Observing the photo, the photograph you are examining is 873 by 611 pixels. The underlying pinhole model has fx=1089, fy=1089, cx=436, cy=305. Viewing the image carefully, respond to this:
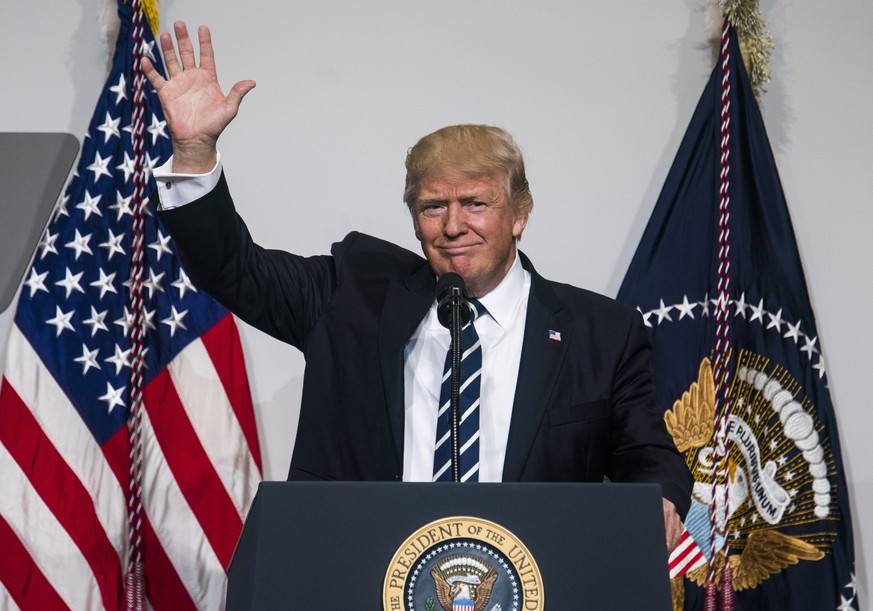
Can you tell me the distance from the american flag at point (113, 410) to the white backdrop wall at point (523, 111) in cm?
23

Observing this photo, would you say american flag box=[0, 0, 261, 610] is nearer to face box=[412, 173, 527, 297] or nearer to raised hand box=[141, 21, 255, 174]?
face box=[412, 173, 527, 297]

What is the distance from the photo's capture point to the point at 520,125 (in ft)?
11.2

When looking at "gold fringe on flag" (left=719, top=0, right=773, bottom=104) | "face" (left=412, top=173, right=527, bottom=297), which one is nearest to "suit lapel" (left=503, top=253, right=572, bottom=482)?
"face" (left=412, top=173, right=527, bottom=297)

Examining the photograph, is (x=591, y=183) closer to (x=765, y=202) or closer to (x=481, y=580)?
(x=765, y=202)

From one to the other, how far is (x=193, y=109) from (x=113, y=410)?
132 centimetres

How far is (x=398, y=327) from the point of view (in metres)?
2.13

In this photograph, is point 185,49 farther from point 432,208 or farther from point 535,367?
point 535,367

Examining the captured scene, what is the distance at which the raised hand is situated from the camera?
1812 millimetres

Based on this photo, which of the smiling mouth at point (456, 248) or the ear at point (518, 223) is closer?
the smiling mouth at point (456, 248)

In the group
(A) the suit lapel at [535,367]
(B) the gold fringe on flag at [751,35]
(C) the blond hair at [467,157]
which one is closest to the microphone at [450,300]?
(A) the suit lapel at [535,367]

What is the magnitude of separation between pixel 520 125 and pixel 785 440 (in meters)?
1.23

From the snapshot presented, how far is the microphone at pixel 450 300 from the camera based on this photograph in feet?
5.53

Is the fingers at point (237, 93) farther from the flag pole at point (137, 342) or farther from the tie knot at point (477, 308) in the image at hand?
the flag pole at point (137, 342)

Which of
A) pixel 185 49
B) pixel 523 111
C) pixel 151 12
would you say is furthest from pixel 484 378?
pixel 151 12
